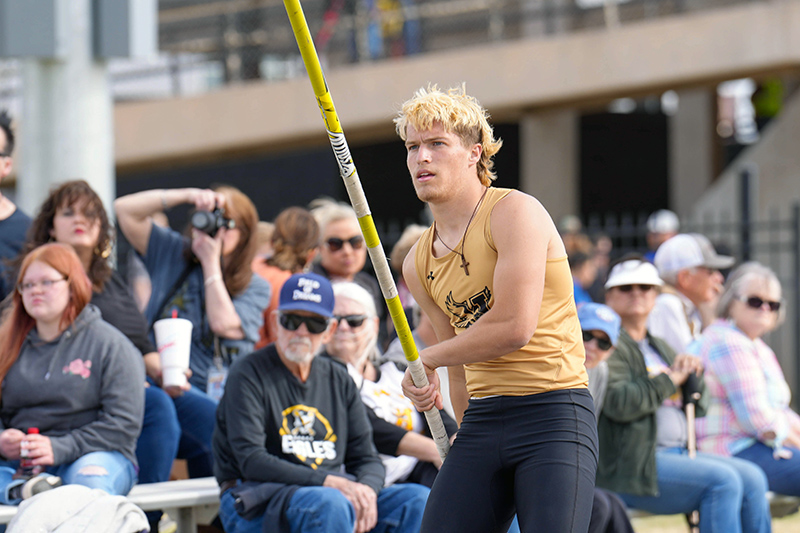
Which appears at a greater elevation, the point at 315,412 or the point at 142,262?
the point at 142,262

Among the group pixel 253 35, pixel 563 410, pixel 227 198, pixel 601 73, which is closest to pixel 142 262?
pixel 227 198

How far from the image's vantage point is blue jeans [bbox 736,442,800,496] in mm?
5477

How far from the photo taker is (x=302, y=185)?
52.3 feet

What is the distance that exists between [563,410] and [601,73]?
1047cm

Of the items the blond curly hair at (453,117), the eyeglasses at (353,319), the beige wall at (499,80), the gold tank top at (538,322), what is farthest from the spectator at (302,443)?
the beige wall at (499,80)

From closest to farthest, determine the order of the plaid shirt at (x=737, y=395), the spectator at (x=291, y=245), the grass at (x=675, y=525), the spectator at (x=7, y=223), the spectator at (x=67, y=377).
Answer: the spectator at (x=67, y=377) → the spectator at (x=7, y=223) → the plaid shirt at (x=737, y=395) → the spectator at (x=291, y=245) → the grass at (x=675, y=525)

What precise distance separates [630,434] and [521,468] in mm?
2104

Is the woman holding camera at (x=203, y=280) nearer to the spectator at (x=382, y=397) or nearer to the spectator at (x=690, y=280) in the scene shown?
the spectator at (x=382, y=397)

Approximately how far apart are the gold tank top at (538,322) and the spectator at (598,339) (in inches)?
66.8

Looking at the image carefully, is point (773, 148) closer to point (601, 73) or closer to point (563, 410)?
point (601, 73)

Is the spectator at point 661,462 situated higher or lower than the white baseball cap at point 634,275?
lower

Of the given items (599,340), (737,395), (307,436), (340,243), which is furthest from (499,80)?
(307,436)

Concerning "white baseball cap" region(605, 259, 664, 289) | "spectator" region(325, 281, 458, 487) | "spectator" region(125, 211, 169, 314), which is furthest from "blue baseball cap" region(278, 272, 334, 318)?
"white baseball cap" region(605, 259, 664, 289)

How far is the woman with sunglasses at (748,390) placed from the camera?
5.45 meters
